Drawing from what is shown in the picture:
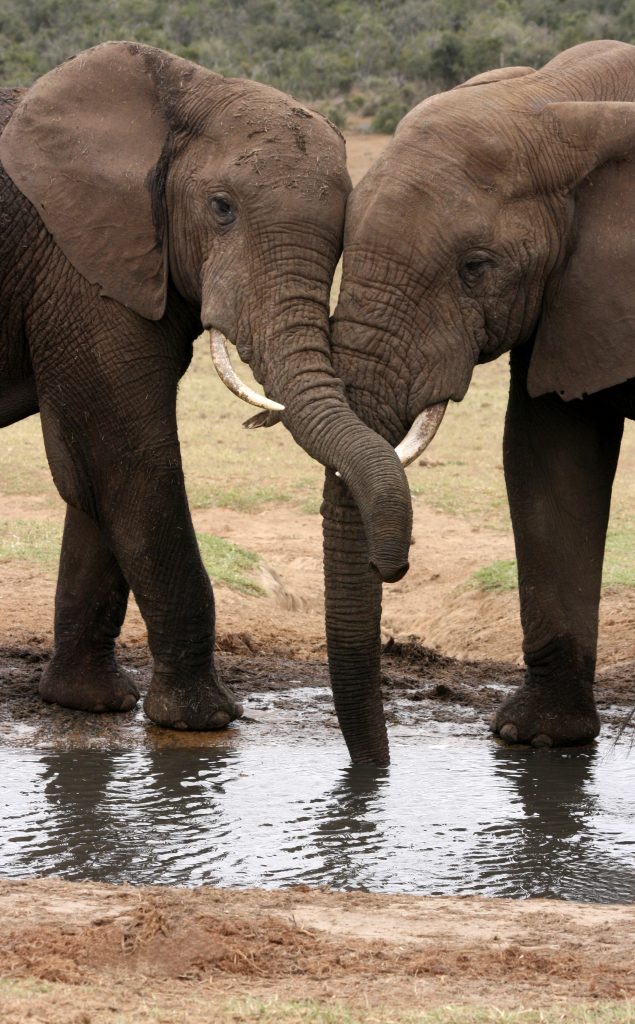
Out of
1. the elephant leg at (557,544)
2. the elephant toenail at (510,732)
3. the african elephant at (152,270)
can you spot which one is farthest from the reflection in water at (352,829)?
the african elephant at (152,270)

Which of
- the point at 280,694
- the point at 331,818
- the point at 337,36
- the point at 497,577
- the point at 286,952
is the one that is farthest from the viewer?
the point at 337,36

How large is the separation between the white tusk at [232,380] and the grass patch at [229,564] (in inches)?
151

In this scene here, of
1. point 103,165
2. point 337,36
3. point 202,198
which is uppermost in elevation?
point 337,36

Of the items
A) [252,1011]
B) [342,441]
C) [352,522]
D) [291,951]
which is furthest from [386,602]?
[252,1011]

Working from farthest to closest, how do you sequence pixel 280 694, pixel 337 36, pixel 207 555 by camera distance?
pixel 337 36 → pixel 207 555 → pixel 280 694

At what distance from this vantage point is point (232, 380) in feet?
20.3

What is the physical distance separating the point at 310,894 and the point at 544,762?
2.33 m

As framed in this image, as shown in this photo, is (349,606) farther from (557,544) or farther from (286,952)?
(286,952)

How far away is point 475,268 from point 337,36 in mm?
37611

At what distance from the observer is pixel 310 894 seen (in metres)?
4.88

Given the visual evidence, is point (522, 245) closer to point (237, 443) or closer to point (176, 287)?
point (176, 287)

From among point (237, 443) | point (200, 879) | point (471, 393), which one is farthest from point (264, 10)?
point (200, 879)

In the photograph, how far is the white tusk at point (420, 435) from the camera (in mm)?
5891

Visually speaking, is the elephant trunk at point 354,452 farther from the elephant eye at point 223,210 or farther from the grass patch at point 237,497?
the grass patch at point 237,497
